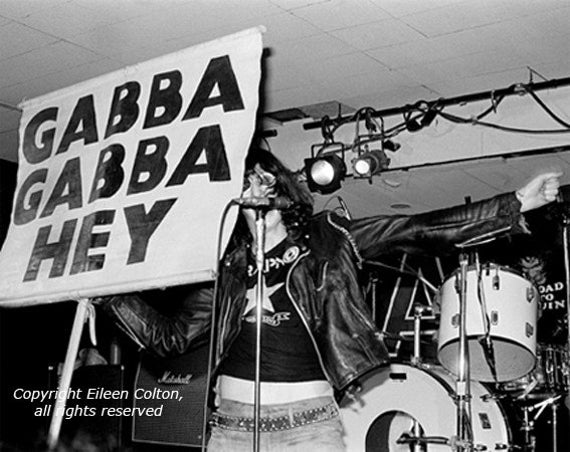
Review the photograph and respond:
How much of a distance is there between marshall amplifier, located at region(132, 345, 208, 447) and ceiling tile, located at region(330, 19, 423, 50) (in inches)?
85.4

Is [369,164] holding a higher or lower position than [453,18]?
higher

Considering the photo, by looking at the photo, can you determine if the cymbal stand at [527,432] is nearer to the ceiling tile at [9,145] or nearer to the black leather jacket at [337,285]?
the black leather jacket at [337,285]

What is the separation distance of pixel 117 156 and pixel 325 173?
137 inches

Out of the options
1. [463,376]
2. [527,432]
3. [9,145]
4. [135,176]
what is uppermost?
[9,145]

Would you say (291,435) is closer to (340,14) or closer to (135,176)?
(135,176)

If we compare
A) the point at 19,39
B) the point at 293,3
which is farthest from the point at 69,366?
the point at 19,39

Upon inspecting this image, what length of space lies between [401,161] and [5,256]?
407 centimetres

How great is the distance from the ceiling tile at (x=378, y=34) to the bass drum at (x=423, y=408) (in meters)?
1.80

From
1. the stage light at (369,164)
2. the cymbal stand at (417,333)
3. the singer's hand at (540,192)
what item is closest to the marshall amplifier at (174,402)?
the cymbal stand at (417,333)

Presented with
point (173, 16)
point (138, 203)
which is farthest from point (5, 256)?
point (173, 16)

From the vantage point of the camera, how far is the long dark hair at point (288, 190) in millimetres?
2467

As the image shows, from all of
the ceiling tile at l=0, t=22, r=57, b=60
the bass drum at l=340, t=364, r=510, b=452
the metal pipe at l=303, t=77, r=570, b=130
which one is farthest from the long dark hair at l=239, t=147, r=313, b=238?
the metal pipe at l=303, t=77, r=570, b=130

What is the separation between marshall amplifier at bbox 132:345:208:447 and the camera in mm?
5398

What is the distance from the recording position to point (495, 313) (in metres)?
4.14
